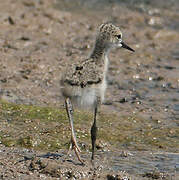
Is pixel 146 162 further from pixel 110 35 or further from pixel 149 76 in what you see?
pixel 149 76

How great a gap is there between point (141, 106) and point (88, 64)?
7.64 feet

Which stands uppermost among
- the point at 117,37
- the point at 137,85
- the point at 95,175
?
the point at 117,37

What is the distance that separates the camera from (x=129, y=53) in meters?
9.74

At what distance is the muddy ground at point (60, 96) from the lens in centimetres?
568

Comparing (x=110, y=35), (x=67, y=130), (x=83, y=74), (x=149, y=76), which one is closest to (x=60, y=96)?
(x=67, y=130)

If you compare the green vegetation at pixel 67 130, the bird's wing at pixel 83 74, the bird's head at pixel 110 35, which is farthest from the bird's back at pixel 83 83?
the green vegetation at pixel 67 130

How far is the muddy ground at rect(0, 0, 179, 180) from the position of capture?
5.68m

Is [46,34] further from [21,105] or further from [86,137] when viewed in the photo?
[86,137]

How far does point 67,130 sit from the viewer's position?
6.59 m

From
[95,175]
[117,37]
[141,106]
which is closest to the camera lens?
[95,175]

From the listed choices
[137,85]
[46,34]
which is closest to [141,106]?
[137,85]

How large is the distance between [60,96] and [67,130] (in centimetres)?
128

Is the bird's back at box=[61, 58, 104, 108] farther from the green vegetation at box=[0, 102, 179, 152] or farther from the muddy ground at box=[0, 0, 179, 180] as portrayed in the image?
the green vegetation at box=[0, 102, 179, 152]

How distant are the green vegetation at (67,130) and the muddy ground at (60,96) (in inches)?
0.4
